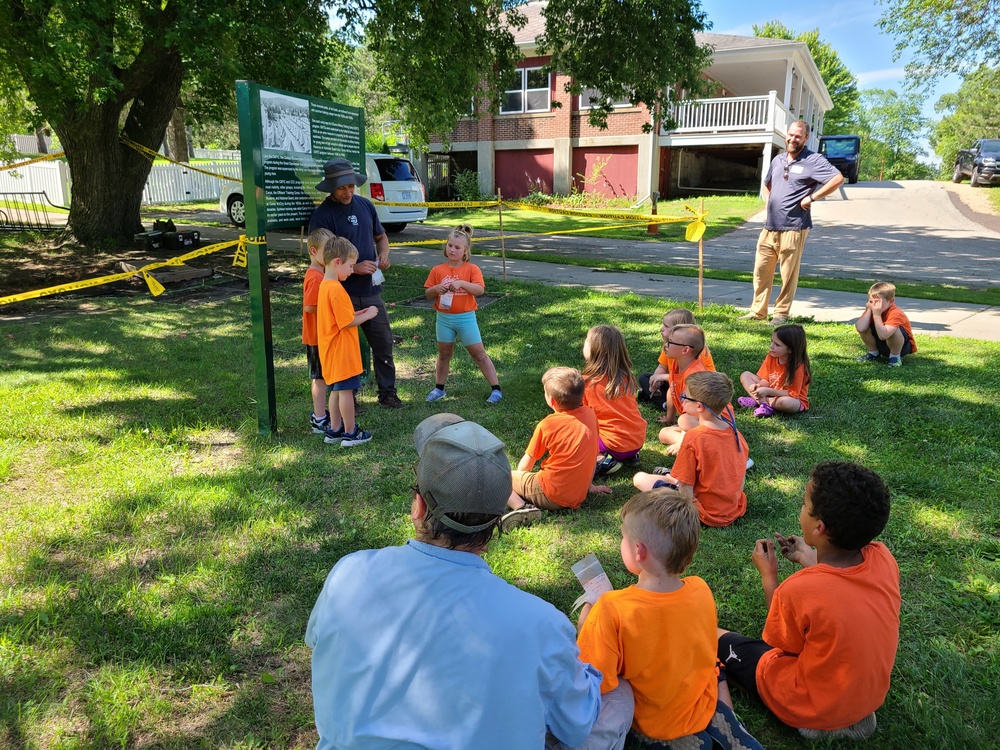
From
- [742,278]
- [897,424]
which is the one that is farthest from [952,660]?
[742,278]

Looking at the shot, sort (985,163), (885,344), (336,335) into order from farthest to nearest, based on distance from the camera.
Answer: (985,163), (885,344), (336,335)

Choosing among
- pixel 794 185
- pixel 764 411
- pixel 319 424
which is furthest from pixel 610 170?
pixel 319 424

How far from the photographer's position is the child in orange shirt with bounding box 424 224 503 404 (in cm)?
549

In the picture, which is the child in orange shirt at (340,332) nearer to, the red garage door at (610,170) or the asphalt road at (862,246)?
the asphalt road at (862,246)

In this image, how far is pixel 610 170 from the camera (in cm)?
2648

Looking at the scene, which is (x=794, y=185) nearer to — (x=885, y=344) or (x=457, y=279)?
(x=885, y=344)

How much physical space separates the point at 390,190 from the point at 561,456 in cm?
1343

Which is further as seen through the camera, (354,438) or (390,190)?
(390,190)

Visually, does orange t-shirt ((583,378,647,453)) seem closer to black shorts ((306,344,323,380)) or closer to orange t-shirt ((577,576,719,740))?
black shorts ((306,344,323,380))

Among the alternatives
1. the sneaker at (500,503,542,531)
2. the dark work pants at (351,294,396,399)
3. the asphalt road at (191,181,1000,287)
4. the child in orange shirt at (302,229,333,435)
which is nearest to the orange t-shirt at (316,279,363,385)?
the child in orange shirt at (302,229,333,435)

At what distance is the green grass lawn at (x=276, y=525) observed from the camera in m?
2.54

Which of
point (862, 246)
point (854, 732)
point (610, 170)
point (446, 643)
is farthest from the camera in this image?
point (610, 170)

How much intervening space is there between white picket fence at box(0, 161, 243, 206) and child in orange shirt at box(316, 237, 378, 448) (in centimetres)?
2393

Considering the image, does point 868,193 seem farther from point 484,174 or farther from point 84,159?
point 84,159
